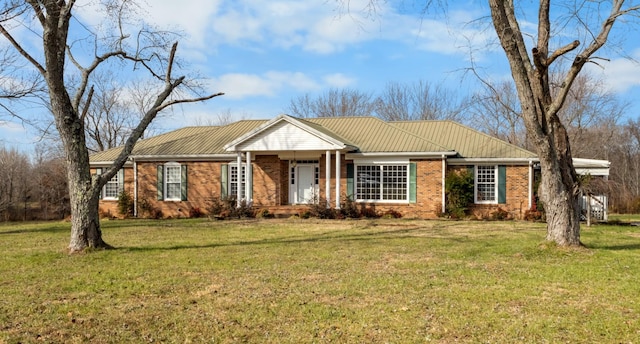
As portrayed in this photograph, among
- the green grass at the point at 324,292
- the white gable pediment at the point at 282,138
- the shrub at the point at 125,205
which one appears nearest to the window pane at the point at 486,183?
the white gable pediment at the point at 282,138

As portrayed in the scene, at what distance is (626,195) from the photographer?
31938mm

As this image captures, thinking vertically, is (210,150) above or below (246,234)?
above

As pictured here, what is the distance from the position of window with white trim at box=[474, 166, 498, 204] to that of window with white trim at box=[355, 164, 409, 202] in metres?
2.89

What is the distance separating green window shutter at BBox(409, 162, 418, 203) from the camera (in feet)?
67.6

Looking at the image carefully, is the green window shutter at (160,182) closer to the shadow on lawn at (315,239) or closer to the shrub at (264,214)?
the shrub at (264,214)

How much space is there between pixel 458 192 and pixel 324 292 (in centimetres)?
1409

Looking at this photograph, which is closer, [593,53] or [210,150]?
[593,53]

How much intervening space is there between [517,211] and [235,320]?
16955mm

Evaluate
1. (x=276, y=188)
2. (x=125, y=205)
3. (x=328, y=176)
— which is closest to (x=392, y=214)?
(x=328, y=176)

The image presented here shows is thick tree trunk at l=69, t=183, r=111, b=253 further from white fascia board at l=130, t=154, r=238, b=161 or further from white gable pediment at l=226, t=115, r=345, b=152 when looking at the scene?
white fascia board at l=130, t=154, r=238, b=161

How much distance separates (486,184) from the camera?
20547mm

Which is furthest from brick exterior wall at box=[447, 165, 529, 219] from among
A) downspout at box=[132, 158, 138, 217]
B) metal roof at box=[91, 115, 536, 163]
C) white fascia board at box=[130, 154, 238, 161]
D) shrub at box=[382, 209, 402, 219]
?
downspout at box=[132, 158, 138, 217]

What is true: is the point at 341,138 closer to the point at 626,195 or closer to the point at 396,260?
the point at 396,260

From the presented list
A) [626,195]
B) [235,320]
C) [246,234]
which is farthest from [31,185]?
[626,195]
